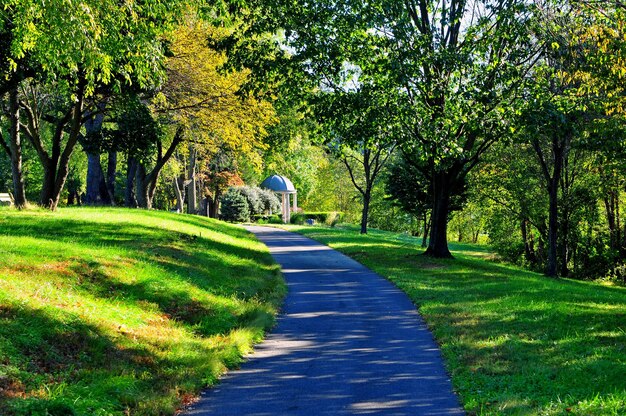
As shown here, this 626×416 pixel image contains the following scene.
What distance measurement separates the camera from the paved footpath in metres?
6.22

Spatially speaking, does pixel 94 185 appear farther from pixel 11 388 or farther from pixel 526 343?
pixel 11 388

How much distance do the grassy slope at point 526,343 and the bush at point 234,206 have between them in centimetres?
3864

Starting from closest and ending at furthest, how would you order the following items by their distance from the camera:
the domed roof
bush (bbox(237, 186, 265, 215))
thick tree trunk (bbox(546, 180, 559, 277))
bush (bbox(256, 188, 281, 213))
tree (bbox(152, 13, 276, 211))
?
thick tree trunk (bbox(546, 180, 559, 277)), tree (bbox(152, 13, 276, 211)), bush (bbox(237, 186, 265, 215)), bush (bbox(256, 188, 281, 213)), the domed roof

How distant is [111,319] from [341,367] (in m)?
3.30

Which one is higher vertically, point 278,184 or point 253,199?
point 278,184

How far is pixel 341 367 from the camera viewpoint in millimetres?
7684

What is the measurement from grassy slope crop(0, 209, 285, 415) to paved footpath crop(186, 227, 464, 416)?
0.44 meters

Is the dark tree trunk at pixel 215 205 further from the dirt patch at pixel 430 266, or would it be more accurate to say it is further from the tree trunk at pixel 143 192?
the dirt patch at pixel 430 266

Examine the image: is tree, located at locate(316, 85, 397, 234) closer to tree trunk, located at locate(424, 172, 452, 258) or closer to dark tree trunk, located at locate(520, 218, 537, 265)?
tree trunk, located at locate(424, 172, 452, 258)

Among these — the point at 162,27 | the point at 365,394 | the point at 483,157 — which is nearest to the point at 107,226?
the point at 162,27

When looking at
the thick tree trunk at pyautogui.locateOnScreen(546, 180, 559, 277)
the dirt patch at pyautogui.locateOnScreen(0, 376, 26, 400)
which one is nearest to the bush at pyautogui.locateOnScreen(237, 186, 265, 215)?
the thick tree trunk at pyautogui.locateOnScreen(546, 180, 559, 277)

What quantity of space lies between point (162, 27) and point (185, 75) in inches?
429

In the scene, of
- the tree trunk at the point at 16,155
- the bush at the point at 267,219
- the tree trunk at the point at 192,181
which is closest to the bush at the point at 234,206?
the bush at the point at 267,219

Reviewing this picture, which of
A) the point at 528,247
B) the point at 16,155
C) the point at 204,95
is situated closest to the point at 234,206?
the point at 528,247
